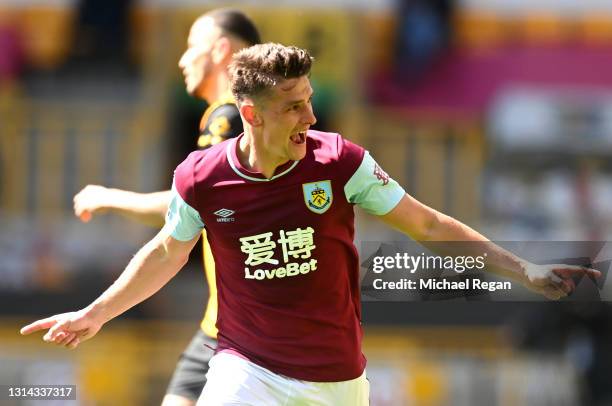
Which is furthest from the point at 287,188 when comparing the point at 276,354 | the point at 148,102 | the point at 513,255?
the point at 148,102

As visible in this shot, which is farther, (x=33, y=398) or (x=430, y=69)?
(x=430, y=69)

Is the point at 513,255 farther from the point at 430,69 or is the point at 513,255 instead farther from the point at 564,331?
the point at 430,69

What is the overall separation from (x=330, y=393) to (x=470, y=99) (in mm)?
12918

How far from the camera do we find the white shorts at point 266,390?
5.00m

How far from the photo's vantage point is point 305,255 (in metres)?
4.98

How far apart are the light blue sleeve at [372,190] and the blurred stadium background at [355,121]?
882 centimetres

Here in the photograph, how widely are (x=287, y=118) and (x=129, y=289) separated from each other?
0.98m

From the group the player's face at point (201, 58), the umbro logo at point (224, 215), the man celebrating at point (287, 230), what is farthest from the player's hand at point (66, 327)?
the player's face at point (201, 58)

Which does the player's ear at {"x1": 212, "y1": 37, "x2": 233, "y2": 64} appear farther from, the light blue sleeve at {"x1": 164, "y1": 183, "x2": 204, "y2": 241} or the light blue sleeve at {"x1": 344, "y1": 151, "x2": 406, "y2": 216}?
the light blue sleeve at {"x1": 344, "y1": 151, "x2": 406, "y2": 216}

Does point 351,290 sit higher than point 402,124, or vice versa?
point 351,290

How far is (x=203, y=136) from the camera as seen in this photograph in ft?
19.6

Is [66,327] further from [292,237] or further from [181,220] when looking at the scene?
[292,237]

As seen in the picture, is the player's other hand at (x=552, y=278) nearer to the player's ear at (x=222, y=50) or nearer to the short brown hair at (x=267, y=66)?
the short brown hair at (x=267, y=66)

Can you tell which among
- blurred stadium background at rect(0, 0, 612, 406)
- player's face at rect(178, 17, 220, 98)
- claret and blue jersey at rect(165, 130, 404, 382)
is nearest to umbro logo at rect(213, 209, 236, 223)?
claret and blue jersey at rect(165, 130, 404, 382)
